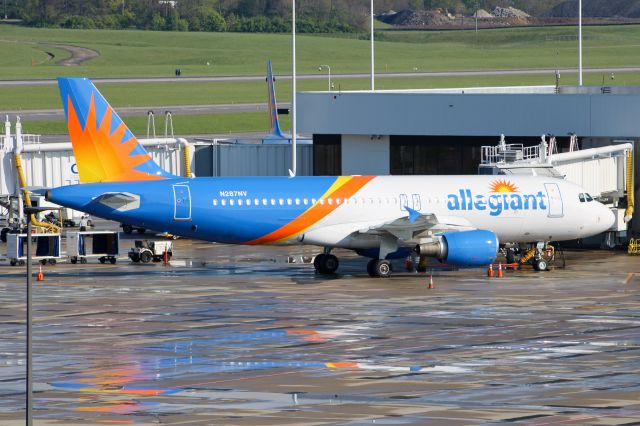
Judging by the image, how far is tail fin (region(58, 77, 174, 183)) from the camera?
51.7 meters

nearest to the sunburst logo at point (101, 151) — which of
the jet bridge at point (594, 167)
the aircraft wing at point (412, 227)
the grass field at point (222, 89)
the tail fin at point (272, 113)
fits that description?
the aircraft wing at point (412, 227)

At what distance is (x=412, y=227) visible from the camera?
5125 centimetres

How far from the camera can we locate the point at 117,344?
1419 inches

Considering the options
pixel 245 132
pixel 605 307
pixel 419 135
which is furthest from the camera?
pixel 245 132

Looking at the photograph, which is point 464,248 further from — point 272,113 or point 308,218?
point 272,113

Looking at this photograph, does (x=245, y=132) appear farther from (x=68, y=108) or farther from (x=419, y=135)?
(x=68, y=108)

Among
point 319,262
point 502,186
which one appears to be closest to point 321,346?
point 319,262

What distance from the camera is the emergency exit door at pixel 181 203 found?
4984cm

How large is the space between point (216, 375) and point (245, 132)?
93.5 meters

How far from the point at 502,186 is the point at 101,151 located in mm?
14987

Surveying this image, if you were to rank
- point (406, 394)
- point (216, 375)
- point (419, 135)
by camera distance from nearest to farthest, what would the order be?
point (406, 394), point (216, 375), point (419, 135)

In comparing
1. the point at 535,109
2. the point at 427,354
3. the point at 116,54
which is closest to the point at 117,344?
the point at 427,354

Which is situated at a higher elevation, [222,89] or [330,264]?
[222,89]

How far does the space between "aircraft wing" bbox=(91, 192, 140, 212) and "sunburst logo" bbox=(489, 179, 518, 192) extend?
43.9ft
